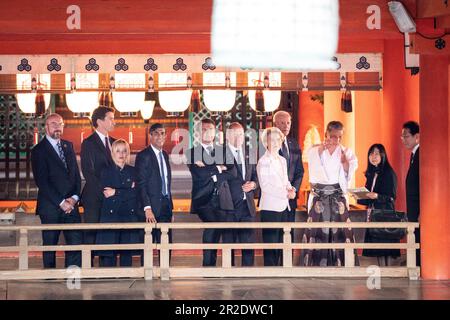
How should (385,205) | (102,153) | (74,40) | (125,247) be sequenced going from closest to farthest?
1. (125,247)
2. (102,153)
3. (385,205)
4. (74,40)

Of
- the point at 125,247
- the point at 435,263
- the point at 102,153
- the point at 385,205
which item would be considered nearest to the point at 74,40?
the point at 102,153

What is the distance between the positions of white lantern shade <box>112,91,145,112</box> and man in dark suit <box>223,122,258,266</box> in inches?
132

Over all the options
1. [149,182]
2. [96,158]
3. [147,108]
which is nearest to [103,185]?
[96,158]

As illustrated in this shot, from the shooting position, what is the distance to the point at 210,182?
1240 cm

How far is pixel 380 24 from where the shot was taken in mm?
11844

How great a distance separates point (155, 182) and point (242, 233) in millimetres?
1255

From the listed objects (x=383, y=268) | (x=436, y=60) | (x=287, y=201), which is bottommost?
(x=383, y=268)

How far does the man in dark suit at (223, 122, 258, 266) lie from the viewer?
12438mm

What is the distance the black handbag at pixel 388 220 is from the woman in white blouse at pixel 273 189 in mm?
1098

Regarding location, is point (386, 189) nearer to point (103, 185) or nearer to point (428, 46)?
point (428, 46)

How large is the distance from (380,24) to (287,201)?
2451 mm

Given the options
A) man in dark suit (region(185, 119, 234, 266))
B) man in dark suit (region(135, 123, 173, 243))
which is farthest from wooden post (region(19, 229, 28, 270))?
man in dark suit (region(185, 119, 234, 266))

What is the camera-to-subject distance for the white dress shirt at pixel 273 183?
490 inches

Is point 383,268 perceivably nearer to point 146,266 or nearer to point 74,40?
point 146,266
